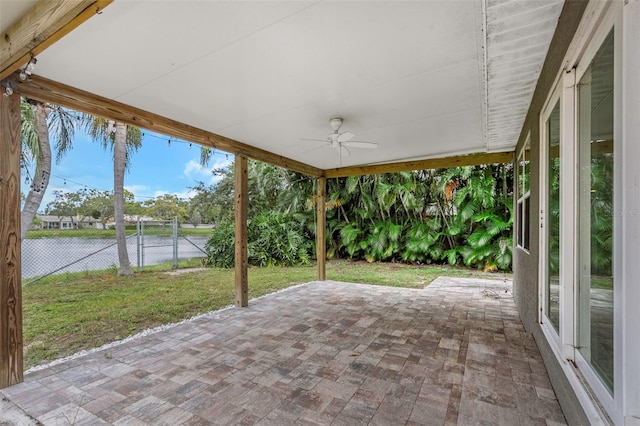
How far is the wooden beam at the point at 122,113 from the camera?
2.23m

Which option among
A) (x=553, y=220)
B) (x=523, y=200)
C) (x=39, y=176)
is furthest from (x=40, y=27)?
(x=39, y=176)

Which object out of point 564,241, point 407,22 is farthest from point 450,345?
point 407,22

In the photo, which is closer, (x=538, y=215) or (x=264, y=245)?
(x=538, y=215)

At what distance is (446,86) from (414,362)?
7.57 ft

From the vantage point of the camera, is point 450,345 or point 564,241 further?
point 450,345

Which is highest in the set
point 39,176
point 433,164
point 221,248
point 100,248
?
point 433,164

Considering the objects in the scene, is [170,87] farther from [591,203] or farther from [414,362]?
[414,362]

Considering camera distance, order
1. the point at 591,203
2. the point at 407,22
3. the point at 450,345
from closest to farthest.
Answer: the point at 591,203 → the point at 407,22 → the point at 450,345

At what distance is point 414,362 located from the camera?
2.40 metres

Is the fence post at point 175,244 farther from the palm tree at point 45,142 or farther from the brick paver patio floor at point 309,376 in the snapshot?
the brick paver patio floor at point 309,376

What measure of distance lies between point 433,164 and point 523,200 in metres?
1.62

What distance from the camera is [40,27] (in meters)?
1.52

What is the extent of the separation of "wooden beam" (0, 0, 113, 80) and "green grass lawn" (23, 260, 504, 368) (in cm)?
235

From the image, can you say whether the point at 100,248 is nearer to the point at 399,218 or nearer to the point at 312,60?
the point at 312,60
